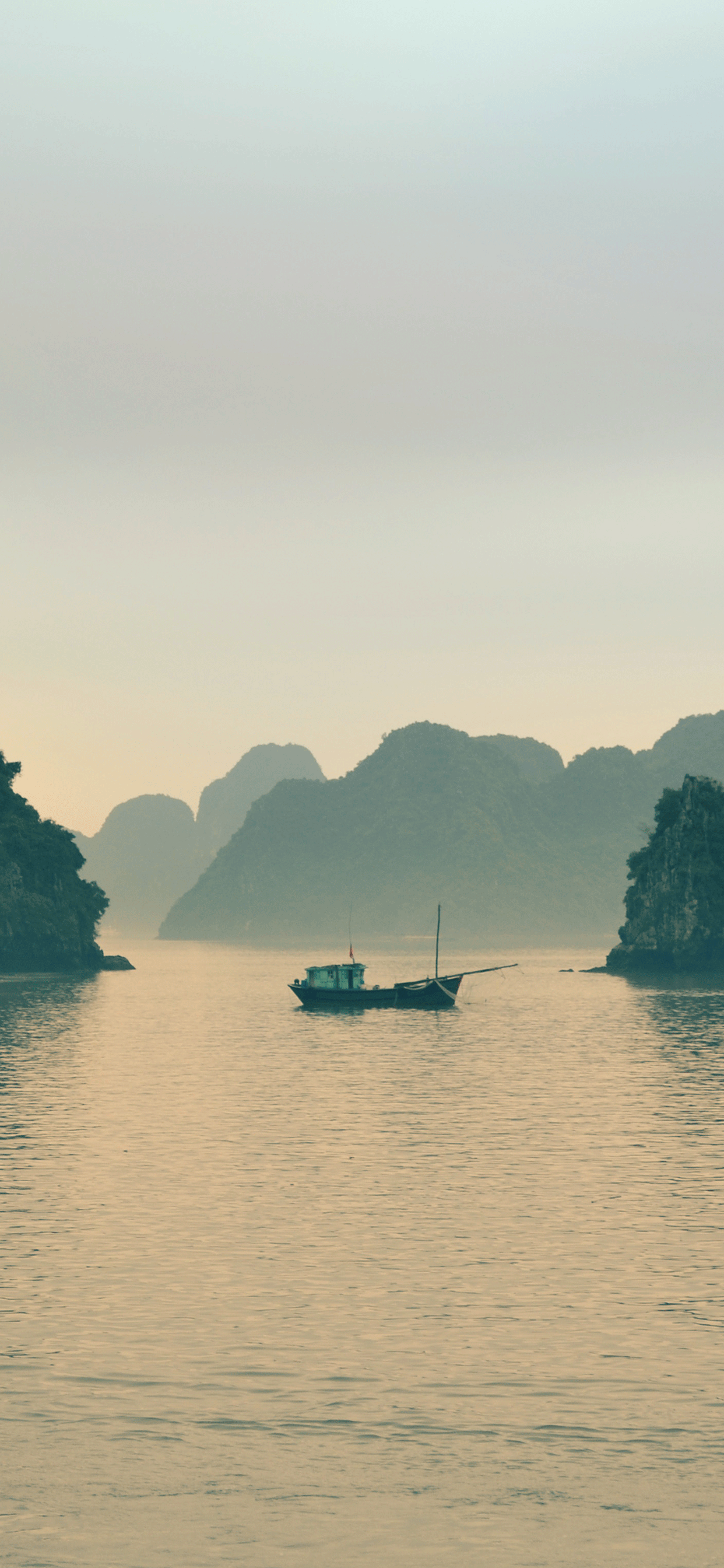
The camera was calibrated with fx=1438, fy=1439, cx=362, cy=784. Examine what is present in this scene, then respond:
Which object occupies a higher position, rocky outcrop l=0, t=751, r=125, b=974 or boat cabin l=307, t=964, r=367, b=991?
rocky outcrop l=0, t=751, r=125, b=974

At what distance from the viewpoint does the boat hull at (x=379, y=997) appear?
108000mm

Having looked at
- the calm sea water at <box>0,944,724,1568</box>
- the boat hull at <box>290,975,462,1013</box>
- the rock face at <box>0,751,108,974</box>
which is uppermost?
the rock face at <box>0,751,108,974</box>

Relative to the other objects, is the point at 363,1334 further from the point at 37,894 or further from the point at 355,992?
the point at 37,894

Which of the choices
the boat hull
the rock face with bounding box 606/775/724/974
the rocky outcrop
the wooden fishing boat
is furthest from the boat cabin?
the rock face with bounding box 606/775/724/974

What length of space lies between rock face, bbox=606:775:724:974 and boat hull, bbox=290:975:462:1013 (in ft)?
152

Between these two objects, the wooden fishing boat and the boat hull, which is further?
the wooden fishing boat

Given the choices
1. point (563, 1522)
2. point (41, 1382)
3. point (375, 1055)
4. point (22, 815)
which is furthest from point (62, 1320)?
point (22, 815)

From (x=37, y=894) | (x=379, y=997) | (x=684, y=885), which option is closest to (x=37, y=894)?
(x=37, y=894)

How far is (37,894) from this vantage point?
150 m

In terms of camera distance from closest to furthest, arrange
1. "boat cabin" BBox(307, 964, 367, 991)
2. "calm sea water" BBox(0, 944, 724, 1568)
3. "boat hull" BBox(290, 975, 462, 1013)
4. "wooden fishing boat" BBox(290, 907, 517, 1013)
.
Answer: "calm sea water" BBox(0, 944, 724, 1568) → "boat hull" BBox(290, 975, 462, 1013) → "wooden fishing boat" BBox(290, 907, 517, 1013) → "boat cabin" BBox(307, 964, 367, 991)

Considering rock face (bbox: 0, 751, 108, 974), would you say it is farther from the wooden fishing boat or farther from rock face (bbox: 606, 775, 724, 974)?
rock face (bbox: 606, 775, 724, 974)

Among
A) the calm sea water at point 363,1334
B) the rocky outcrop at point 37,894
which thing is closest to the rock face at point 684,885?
the rocky outcrop at point 37,894

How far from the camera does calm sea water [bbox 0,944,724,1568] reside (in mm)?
14055

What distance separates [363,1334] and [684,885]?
135639mm
